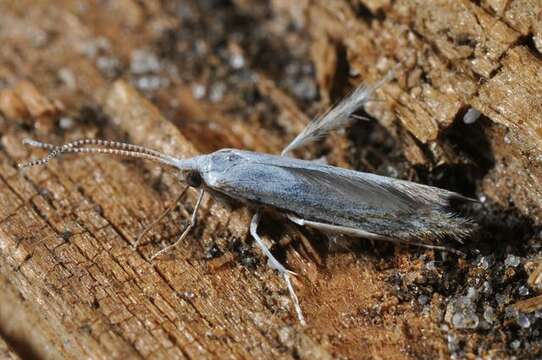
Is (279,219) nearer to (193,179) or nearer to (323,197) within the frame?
(323,197)

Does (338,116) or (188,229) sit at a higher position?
(188,229)

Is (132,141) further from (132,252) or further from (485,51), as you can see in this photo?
(485,51)

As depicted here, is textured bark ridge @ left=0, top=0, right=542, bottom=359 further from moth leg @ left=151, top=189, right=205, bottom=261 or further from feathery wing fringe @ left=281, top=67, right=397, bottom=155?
feathery wing fringe @ left=281, top=67, right=397, bottom=155

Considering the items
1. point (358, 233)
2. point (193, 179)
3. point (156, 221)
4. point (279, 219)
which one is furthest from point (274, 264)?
point (156, 221)

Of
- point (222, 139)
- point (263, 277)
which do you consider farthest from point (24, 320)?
point (222, 139)

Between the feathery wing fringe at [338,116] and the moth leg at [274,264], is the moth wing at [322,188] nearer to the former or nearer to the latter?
the moth leg at [274,264]

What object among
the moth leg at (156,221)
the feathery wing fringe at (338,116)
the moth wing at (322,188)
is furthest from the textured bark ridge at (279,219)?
the moth wing at (322,188)
